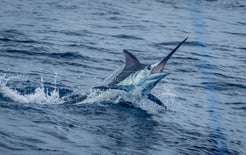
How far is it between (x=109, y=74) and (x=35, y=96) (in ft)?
9.56

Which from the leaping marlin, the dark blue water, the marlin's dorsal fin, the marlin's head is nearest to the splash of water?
the dark blue water

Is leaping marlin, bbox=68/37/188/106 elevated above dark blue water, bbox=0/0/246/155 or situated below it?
above

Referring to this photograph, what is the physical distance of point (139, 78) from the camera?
8.91 m

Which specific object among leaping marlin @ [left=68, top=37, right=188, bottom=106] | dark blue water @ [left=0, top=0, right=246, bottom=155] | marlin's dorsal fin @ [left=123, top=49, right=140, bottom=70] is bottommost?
dark blue water @ [left=0, top=0, right=246, bottom=155]

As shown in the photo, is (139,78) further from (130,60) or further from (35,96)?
(35,96)

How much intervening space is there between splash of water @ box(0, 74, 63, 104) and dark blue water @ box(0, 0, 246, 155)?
0.02 m

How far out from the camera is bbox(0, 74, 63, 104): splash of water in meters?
9.25

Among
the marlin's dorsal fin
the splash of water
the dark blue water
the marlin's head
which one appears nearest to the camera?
the dark blue water

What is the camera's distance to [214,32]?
18922mm

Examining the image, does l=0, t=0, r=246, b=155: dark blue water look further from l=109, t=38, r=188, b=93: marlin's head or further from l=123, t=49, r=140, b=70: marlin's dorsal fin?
l=123, t=49, r=140, b=70: marlin's dorsal fin

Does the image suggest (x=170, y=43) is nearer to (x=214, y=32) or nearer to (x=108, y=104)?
(x=214, y=32)

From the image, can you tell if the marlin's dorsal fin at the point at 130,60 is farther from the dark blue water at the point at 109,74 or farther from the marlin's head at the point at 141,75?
the dark blue water at the point at 109,74

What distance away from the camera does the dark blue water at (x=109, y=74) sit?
7.61 m

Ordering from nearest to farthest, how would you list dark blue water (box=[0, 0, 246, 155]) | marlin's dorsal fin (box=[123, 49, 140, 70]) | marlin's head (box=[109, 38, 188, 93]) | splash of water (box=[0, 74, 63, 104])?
dark blue water (box=[0, 0, 246, 155]) < marlin's head (box=[109, 38, 188, 93]) < marlin's dorsal fin (box=[123, 49, 140, 70]) < splash of water (box=[0, 74, 63, 104])
